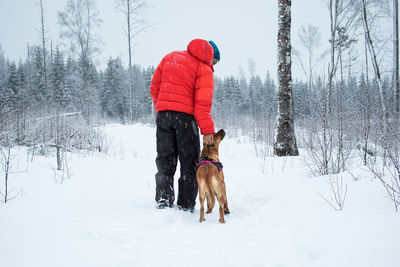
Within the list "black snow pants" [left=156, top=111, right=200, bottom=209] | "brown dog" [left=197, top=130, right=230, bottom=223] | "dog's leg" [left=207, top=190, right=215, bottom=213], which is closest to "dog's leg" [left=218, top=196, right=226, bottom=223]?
"brown dog" [left=197, top=130, right=230, bottom=223]

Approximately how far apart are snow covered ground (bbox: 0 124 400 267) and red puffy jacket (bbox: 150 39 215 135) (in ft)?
3.56

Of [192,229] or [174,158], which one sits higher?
[174,158]

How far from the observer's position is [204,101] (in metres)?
2.36

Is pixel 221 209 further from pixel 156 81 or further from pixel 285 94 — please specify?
pixel 285 94

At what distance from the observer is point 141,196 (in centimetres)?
307

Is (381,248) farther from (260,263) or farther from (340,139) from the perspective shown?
(340,139)

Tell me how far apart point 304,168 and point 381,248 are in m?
2.91

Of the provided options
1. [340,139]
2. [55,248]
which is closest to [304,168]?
[340,139]

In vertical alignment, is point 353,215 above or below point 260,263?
above

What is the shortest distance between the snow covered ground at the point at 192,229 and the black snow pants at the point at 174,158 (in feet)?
0.67

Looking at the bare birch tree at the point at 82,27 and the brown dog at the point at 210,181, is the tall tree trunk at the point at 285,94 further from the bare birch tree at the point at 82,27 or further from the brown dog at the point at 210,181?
the bare birch tree at the point at 82,27

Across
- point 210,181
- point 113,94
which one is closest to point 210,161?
point 210,181

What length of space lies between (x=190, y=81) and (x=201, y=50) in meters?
0.37

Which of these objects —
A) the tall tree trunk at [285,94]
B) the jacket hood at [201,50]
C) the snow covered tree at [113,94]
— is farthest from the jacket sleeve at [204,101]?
the snow covered tree at [113,94]
